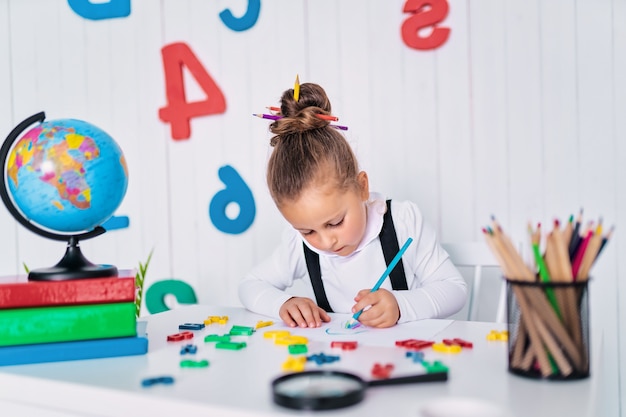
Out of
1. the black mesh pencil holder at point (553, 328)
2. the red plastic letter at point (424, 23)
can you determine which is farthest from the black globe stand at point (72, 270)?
the red plastic letter at point (424, 23)

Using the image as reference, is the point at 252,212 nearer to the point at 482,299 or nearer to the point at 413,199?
the point at 413,199

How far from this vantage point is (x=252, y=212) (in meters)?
2.19

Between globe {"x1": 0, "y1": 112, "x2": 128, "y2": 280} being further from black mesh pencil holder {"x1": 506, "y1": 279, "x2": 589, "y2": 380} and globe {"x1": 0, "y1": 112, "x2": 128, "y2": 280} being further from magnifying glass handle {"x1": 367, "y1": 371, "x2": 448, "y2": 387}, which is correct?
black mesh pencil holder {"x1": 506, "y1": 279, "x2": 589, "y2": 380}

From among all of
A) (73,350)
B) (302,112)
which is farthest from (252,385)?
(302,112)

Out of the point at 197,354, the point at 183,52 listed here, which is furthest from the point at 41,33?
the point at 197,354

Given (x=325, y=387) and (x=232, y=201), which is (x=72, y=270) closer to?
(x=325, y=387)

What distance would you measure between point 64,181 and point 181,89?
142 centimetres

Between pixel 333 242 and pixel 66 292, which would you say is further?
pixel 333 242

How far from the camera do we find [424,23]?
1.91m

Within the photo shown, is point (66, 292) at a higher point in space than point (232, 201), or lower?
lower

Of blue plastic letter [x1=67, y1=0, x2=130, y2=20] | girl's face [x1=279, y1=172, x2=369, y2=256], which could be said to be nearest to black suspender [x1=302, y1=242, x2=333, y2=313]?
girl's face [x1=279, y1=172, x2=369, y2=256]

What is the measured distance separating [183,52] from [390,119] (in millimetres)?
850

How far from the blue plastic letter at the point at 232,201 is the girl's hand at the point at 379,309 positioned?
43.1 inches

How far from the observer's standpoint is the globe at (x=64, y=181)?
3.13ft
